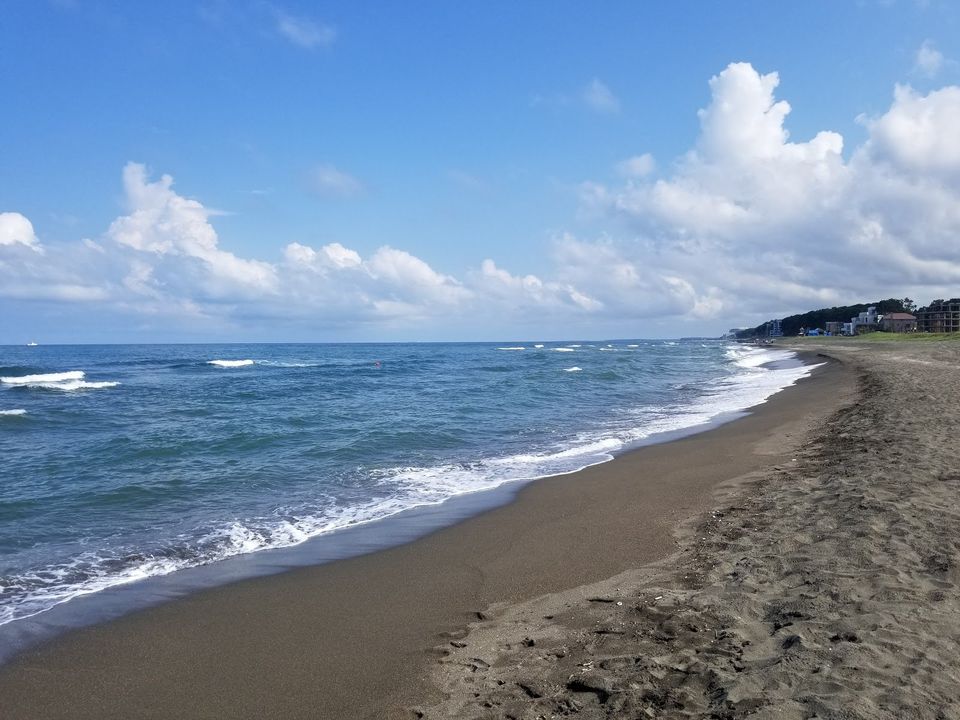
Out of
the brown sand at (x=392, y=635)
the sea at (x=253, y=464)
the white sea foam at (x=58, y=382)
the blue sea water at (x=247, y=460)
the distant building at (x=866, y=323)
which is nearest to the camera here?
the brown sand at (x=392, y=635)

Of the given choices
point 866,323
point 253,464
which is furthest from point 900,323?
point 253,464

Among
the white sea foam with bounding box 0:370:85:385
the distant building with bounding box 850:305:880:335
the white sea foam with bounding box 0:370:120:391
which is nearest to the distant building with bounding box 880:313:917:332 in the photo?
the distant building with bounding box 850:305:880:335

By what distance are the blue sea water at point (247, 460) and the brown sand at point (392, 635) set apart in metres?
1.64

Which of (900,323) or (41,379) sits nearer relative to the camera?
(41,379)

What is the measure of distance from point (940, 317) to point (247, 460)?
496 feet

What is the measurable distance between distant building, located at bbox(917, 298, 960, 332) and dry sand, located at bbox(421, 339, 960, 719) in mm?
141896

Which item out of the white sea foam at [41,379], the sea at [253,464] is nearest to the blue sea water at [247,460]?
the sea at [253,464]

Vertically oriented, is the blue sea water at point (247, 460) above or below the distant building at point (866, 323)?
below

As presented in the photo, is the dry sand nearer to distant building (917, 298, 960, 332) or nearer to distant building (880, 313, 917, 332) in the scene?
distant building (917, 298, 960, 332)

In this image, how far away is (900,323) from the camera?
141 m

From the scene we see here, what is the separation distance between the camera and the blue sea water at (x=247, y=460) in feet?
26.2

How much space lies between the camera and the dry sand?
3492mm

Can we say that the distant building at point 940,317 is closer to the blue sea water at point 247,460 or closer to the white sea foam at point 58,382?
the blue sea water at point 247,460

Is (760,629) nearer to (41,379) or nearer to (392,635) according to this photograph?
(392,635)
